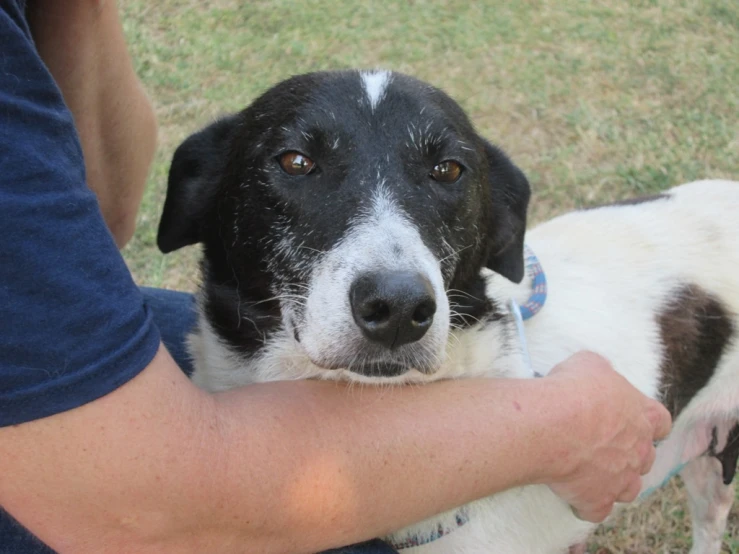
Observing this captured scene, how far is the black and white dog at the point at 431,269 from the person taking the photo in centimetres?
166

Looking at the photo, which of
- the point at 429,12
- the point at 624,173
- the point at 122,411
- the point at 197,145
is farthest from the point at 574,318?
the point at 429,12

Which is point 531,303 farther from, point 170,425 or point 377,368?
point 170,425

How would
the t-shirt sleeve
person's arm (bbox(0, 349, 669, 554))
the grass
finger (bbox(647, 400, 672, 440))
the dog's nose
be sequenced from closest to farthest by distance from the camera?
the t-shirt sleeve, person's arm (bbox(0, 349, 669, 554)), the dog's nose, finger (bbox(647, 400, 672, 440)), the grass

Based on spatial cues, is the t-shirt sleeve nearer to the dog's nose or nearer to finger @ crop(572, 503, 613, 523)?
the dog's nose

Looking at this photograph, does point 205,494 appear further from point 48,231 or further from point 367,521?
point 48,231

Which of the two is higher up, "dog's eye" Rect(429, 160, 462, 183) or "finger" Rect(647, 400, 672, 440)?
"dog's eye" Rect(429, 160, 462, 183)

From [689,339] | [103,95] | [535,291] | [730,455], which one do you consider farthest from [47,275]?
[730,455]

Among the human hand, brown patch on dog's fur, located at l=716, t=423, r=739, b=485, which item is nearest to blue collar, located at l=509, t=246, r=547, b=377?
the human hand

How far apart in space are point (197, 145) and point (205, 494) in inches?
46.4

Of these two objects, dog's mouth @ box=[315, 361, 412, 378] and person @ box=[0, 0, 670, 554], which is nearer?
person @ box=[0, 0, 670, 554]

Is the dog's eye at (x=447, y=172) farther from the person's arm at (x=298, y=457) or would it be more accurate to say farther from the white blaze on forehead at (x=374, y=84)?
the person's arm at (x=298, y=457)

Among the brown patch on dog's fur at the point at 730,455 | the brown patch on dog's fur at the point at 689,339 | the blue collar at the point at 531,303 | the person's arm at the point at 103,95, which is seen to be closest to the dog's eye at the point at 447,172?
the blue collar at the point at 531,303

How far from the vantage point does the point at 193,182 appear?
2225mm

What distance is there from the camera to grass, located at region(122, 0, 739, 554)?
487cm
